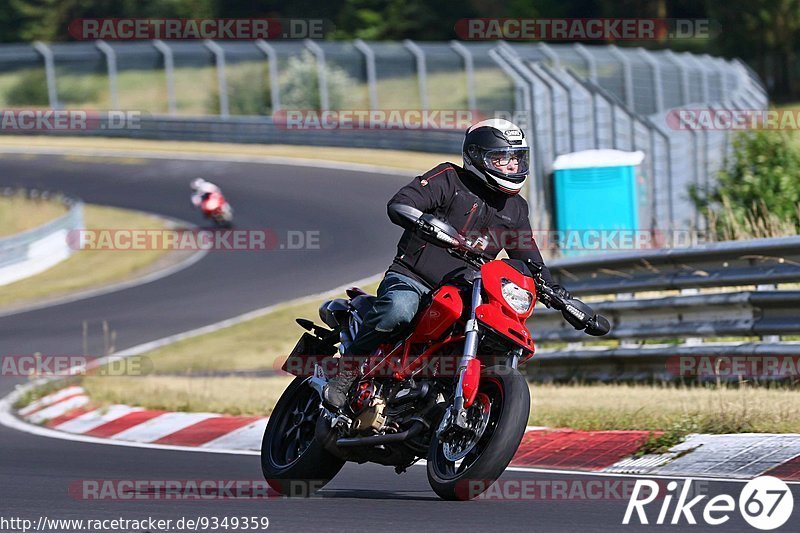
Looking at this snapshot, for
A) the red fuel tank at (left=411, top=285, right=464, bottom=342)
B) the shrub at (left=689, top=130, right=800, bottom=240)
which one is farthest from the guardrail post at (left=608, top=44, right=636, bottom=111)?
the red fuel tank at (left=411, top=285, right=464, bottom=342)

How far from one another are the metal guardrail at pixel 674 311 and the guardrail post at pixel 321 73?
2925 cm

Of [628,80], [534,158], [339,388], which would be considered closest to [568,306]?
[339,388]

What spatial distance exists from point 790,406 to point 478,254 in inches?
122

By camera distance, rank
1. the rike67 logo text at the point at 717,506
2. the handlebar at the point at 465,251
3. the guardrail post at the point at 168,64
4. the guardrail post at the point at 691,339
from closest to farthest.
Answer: the rike67 logo text at the point at 717,506 < the handlebar at the point at 465,251 < the guardrail post at the point at 691,339 < the guardrail post at the point at 168,64

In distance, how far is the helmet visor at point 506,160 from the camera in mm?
6945

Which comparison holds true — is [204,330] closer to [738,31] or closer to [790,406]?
[790,406]

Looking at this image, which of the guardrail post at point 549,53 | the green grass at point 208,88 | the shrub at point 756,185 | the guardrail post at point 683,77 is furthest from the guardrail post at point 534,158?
the green grass at point 208,88

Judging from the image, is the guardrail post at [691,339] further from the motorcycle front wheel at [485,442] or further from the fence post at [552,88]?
the fence post at [552,88]

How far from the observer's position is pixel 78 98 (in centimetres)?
4900

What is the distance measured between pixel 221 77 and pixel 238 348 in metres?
26.7

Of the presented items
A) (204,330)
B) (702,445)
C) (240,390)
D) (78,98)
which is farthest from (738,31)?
(702,445)

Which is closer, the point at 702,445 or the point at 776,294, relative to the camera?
the point at 702,445

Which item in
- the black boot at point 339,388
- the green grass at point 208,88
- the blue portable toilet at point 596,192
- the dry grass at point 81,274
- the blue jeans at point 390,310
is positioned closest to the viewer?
the blue jeans at point 390,310

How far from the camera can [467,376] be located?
21.0ft
